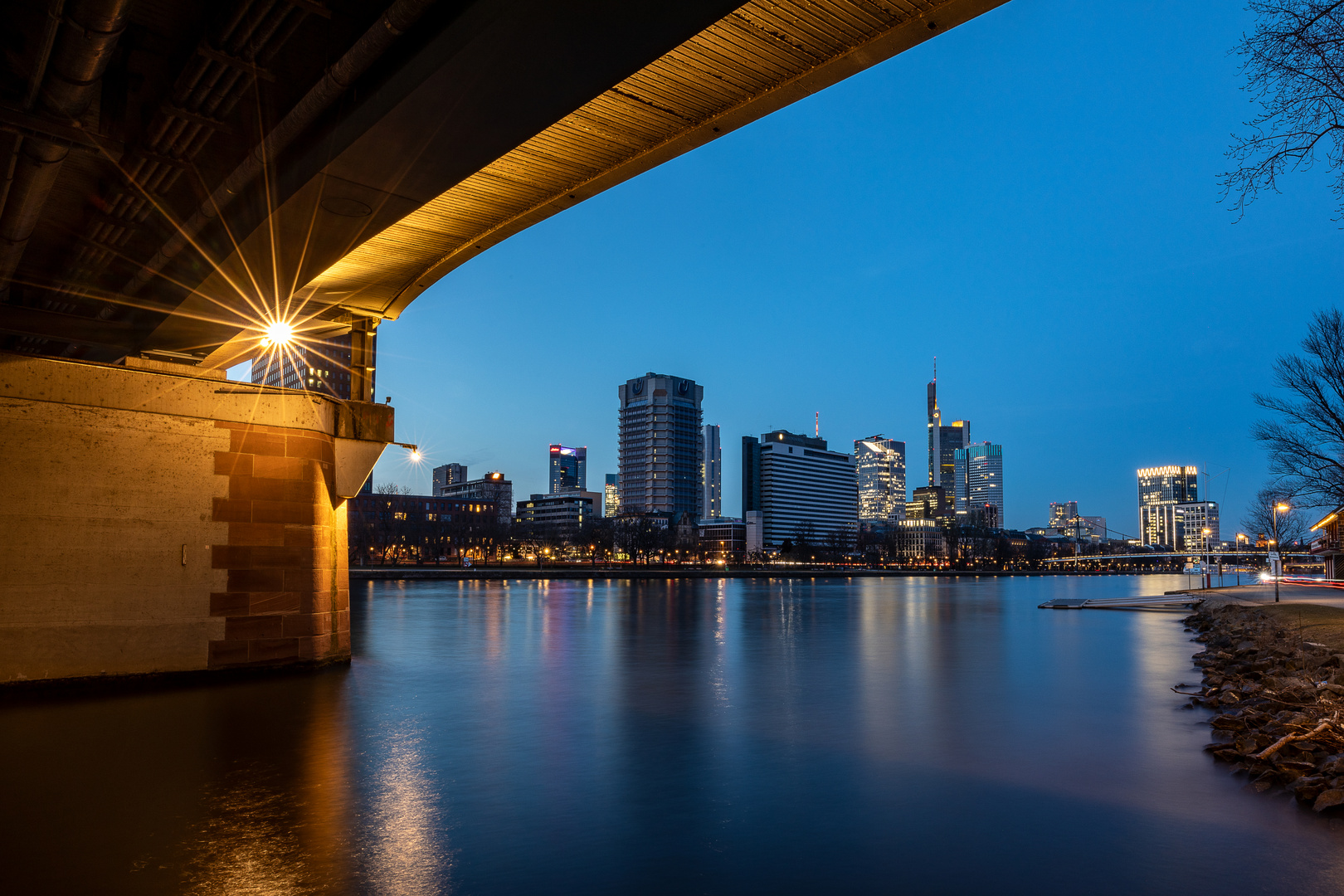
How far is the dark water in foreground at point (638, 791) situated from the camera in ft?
27.6

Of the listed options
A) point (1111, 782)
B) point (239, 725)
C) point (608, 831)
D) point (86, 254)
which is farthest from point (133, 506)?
point (1111, 782)

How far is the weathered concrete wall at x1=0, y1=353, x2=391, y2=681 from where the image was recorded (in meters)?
17.5

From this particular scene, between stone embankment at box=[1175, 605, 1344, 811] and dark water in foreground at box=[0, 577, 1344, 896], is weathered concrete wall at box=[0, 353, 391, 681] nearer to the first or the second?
dark water in foreground at box=[0, 577, 1344, 896]

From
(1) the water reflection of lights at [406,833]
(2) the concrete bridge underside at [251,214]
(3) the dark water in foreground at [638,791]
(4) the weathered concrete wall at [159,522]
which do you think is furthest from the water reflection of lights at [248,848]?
(4) the weathered concrete wall at [159,522]

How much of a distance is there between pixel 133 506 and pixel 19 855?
12.0 m

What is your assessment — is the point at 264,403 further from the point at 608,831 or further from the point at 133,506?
the point at 608,831

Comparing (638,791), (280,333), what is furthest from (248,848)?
(280,333)

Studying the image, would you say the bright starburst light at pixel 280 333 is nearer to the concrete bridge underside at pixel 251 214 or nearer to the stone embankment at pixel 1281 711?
the concrete bridge underside at pixel 251 214

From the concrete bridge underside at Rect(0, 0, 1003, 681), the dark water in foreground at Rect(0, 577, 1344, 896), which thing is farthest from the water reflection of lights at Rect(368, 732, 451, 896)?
the concrete bridge underside at Rect(0, 0, 1003, 681)

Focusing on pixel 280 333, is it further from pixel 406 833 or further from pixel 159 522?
pixel 406 833

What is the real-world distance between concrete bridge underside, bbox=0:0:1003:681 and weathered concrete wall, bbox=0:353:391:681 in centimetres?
6

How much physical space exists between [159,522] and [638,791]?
14103mm

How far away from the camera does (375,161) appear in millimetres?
12211

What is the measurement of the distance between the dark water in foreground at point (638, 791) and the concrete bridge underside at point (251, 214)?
2590mm
